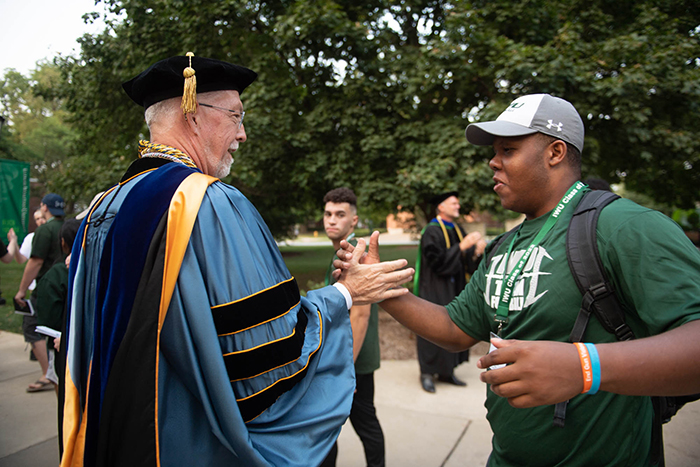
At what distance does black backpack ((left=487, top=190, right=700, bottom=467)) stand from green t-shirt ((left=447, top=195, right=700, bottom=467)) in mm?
27

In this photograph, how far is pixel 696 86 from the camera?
6633 millimetres

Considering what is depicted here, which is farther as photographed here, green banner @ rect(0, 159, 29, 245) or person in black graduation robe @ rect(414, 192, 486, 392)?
green banner @ rect(0, 159, 29, 245)

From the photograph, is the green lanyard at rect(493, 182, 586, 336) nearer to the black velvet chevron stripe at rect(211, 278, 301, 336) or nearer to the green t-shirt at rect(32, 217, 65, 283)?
the black velvet chevron stripe at rect(211, 278, 301, 336)

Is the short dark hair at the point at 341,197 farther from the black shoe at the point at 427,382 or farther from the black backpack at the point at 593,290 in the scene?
the black shoe at the point at 427,382

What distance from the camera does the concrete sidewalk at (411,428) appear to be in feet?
12.0

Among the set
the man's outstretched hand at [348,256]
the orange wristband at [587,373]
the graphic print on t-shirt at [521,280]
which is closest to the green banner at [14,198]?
the man's outstretched hand at [348,256]

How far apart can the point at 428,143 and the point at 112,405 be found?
718cm

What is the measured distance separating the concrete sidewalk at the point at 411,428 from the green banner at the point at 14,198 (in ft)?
10.2

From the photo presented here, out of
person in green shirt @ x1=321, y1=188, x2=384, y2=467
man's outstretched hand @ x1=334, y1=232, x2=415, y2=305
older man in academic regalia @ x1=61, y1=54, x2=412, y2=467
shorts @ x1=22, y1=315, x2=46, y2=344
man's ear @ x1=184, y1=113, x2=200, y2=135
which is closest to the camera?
older man in academic regalia @ x1=61, y1=54, x2=412, y2=467

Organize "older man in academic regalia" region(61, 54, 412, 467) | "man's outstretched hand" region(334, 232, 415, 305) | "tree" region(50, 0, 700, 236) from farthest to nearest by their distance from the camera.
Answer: "tree" region(50, 0, 700, 236) < "man's outstretched hand" region(334, 232, 415, 305) < "older man in academic regalia" region(61, 54, 412, 467)

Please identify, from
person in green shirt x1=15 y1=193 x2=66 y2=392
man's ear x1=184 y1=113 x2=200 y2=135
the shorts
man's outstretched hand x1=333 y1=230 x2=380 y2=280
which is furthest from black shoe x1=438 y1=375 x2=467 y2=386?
the shorts

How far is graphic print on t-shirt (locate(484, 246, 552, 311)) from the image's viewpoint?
158cm

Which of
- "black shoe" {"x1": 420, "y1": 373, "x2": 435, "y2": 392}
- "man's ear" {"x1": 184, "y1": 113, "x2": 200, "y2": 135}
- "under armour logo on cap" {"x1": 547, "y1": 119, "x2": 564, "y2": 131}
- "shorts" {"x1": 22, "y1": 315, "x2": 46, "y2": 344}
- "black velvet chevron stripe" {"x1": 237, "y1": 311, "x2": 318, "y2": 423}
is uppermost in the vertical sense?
"man's ear" {"x1": 184, "y1": 113, "x2": 200, "y2": 135}

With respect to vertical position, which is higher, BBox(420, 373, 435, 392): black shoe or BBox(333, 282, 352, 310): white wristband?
BBox(333, 282, 352, 310): white wristband
